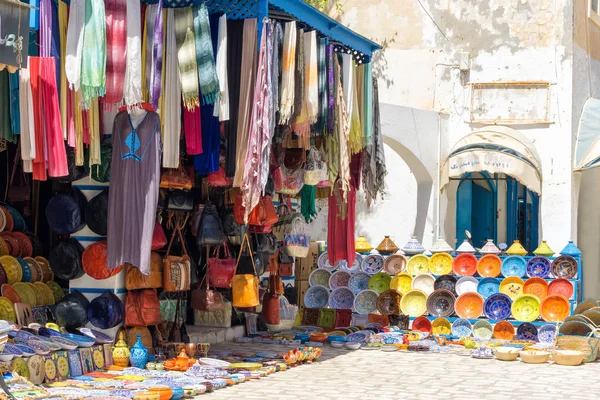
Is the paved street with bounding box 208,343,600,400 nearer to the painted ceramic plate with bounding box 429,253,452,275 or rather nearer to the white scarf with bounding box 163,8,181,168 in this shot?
the painted ceramic plate with bounding box 429,253,452,275

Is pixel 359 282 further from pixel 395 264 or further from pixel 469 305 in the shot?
pixel 469 305

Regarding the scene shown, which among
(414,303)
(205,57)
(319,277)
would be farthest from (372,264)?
(205,57)

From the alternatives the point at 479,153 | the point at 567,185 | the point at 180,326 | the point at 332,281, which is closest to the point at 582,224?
the point at 567,185

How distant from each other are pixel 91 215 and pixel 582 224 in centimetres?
1019

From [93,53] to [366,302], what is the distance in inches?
257

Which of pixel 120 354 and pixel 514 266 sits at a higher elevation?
pixel 514 266

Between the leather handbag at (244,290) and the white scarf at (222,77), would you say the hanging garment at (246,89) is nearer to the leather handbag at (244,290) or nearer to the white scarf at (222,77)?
the white scarf at (222,77)

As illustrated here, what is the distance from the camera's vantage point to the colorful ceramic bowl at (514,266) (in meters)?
13.1

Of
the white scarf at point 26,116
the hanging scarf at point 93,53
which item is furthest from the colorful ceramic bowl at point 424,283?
the white scarf at point 26,116

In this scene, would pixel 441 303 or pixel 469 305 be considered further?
pixel 441 303

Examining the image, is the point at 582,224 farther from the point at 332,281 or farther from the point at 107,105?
the point at 107,105

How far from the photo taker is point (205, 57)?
8.77 m

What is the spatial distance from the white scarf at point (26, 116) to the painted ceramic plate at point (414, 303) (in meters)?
6.51

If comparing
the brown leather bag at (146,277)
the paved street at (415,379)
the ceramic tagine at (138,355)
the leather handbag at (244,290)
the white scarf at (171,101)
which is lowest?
the paved street at (415,379)
